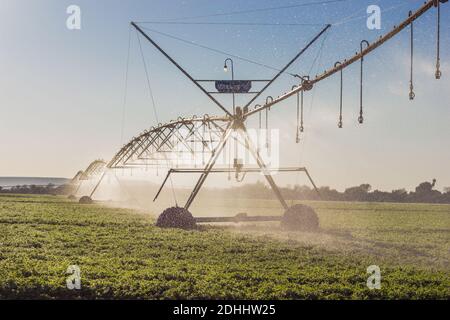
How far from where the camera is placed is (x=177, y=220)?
21266mm

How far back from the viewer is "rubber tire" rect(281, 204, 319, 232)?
72.3ft

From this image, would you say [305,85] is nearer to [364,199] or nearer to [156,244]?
[156,244]

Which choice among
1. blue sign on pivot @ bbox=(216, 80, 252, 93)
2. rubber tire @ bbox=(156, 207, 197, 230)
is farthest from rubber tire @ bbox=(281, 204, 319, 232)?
blue sign on pivot @ bbox=(216, 80, 252, 93)

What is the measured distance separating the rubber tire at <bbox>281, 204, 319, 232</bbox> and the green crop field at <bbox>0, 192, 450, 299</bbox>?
1389 mm

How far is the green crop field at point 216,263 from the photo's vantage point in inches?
A: 372

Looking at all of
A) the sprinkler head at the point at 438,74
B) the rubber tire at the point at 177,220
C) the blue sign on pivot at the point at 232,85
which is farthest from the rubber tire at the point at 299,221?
the sprinkler head at the point at 438,74

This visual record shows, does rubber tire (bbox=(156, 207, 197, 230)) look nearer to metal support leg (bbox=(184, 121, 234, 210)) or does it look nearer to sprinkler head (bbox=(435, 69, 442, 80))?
metal support leg (bbox=(184, 121, 234, 210))

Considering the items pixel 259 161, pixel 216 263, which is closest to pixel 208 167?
pixel 259 161

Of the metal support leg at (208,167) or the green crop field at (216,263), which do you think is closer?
the green crop field at (216,263)

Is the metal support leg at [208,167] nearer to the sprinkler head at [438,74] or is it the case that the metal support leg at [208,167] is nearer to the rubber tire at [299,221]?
the rubber tire at [299,221]

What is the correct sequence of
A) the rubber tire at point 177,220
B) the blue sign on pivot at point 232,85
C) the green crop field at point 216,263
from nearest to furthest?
the green crop field at point 216,263, the blue sign on pivot at point 232,85, the rubber tire at point 177,220

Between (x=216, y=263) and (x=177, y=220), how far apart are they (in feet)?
29.1

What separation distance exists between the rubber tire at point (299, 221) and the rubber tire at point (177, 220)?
4.07 meters

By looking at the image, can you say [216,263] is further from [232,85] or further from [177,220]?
[232,85]
